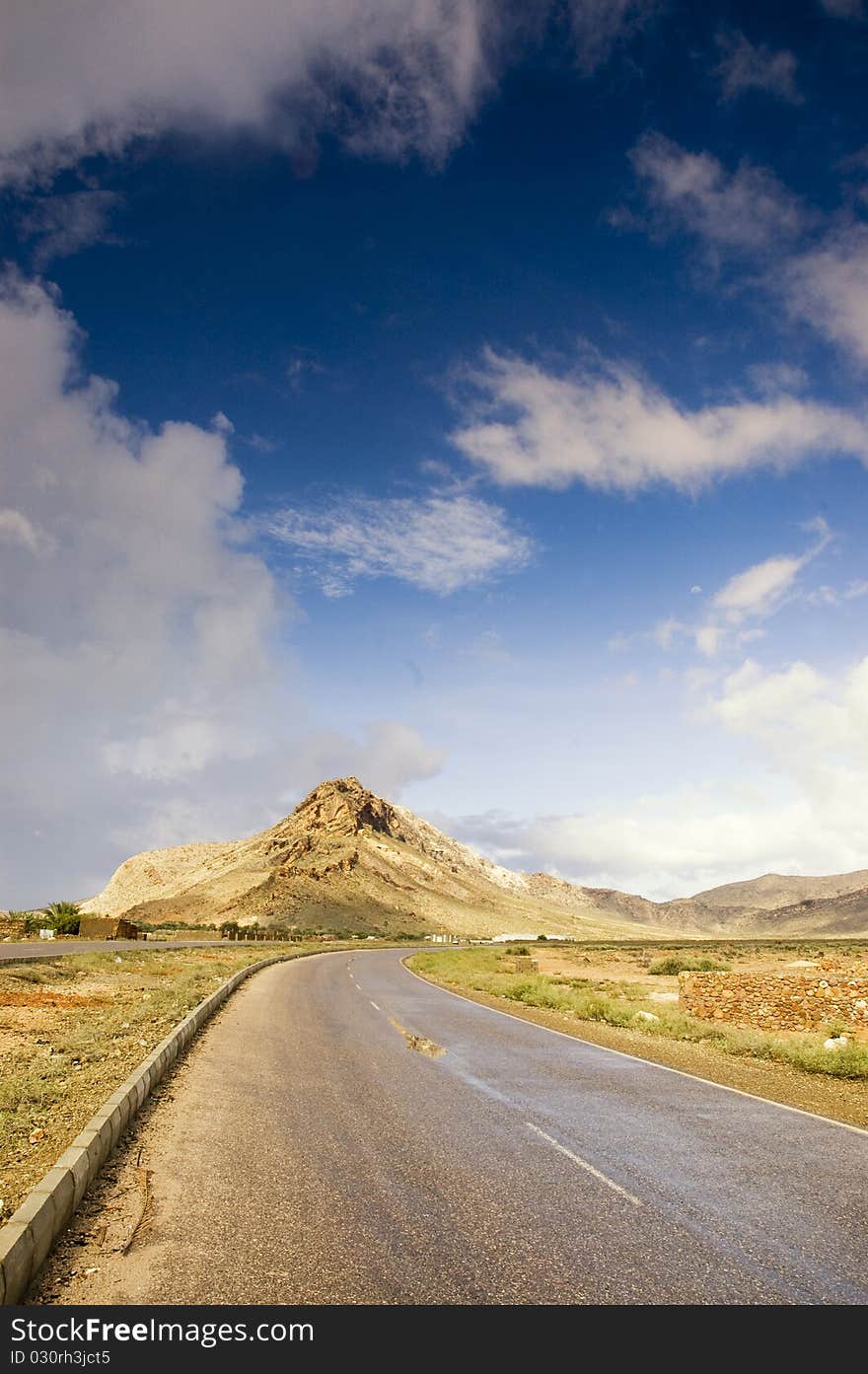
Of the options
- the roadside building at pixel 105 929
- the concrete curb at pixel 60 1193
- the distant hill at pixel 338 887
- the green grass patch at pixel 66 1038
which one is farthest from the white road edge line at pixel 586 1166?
the distant hill at pixel 338 887

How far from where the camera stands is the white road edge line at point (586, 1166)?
21.2 feet

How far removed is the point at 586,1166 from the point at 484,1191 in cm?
132

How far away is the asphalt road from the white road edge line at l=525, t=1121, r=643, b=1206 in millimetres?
31

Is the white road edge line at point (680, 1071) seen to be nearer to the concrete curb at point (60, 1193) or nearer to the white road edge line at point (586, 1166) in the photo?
the white road edge line at point (586, 1166)

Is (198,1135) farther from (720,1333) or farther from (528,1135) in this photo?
(720,1333)

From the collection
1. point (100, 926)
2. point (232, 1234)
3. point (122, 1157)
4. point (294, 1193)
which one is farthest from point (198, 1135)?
point (100, 926)

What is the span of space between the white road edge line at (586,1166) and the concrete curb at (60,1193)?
4312mm

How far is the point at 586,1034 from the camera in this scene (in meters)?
18.8

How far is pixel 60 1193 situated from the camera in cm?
551

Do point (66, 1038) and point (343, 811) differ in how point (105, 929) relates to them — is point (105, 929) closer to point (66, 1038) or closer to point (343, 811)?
point (66, 1038)

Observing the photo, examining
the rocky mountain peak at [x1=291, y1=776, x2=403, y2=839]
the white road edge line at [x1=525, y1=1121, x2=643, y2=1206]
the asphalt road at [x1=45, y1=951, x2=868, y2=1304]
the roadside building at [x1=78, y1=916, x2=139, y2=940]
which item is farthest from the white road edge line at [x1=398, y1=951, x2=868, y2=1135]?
the rocky mountain peak at [x1=291, y1=776, x2=403, y2=839]

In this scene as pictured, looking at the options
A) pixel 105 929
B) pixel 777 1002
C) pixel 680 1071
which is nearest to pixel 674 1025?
pixel 777 1002

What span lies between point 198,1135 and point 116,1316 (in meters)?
4.21

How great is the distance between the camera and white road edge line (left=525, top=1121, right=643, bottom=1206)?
6.47 m
